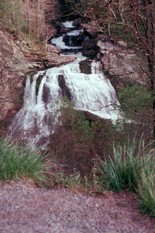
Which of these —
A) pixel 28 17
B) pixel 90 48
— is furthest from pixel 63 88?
pixel 28 17

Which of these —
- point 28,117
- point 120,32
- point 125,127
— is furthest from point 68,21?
point 125,127

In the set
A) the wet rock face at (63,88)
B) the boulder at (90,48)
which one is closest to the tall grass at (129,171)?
the wet rock face at (63,88)

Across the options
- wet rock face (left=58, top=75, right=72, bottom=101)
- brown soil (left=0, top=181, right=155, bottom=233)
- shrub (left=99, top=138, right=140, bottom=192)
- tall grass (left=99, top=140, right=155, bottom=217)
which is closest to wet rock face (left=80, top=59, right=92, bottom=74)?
wet rock face (left=58, top=75, right=72, bottom=101)

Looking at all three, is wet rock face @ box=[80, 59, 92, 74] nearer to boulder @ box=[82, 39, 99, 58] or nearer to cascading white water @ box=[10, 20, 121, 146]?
cascading white water @ box=[10, 20, 121, 146]

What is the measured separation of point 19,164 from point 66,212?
1305 millimetres

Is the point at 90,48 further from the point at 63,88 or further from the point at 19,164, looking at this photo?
the point at 19,164

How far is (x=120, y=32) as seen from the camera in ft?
44.5

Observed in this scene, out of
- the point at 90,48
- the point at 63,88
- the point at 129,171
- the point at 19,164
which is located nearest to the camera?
the point at 129,171

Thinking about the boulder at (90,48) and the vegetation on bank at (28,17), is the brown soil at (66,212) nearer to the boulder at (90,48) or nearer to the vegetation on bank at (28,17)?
the boulder at (90,48)

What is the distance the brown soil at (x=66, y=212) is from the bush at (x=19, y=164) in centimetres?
30

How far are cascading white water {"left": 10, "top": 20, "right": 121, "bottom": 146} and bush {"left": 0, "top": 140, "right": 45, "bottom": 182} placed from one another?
9211 millimetres

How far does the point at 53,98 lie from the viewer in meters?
17.1

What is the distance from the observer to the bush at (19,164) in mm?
5387

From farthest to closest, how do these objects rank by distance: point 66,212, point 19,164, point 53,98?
point 53,98
point 19,164
point 66,212
